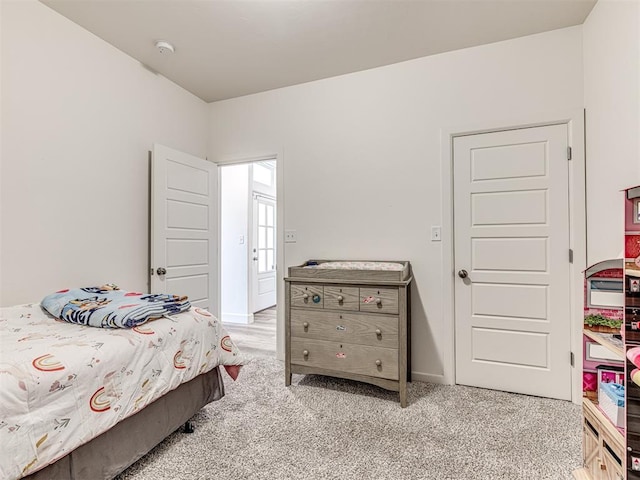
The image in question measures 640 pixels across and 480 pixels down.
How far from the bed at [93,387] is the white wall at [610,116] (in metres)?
2.36

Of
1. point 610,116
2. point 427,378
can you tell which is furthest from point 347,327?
point 610,116

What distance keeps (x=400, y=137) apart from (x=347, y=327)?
1.58 m

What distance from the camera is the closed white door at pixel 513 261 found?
2285 millimetres

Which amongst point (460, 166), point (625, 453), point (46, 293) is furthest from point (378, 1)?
point (46, 293)

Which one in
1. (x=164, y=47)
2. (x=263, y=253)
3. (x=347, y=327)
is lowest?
(x=347, y=327)

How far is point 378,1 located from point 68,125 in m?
2.20

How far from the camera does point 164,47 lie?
2.47 metres

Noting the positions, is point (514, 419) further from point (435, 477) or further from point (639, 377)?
point (639, 377)

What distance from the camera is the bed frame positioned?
1283 millimetres

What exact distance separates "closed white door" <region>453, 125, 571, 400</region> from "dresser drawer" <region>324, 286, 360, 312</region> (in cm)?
85

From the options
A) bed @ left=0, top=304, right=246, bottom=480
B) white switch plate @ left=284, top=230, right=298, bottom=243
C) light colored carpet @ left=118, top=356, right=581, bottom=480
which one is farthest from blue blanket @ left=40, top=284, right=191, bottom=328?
white switch plate @ left=284, top=230, right=298, bottom=243

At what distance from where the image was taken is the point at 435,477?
1.52 metres

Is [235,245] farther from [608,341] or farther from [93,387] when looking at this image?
[608,341]

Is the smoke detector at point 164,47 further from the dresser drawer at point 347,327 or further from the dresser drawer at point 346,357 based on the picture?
the dresser drawer at point 346,357
